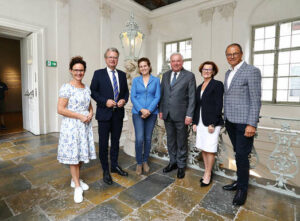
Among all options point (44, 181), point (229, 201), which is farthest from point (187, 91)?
point (44, 181)

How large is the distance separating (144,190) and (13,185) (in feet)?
5.31

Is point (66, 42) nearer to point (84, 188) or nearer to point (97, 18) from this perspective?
point (97, 18)

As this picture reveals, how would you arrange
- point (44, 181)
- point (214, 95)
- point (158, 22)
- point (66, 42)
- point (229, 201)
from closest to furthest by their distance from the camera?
1. point (229, 201)
2. point (214, 95)
3. point (44, 181)
4. point (66, 42)
5. point (158, 22)

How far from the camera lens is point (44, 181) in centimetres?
244

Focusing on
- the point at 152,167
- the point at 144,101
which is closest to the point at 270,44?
the point at 144,101

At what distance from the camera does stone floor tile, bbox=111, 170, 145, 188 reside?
240 centimetres

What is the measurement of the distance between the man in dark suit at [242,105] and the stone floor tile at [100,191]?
133 centimetres

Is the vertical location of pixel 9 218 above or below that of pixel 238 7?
below

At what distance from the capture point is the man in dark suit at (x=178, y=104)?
2.43 m

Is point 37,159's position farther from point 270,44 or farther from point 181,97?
point 270,44

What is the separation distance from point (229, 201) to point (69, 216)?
1631 mm

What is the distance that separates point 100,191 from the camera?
221 cm

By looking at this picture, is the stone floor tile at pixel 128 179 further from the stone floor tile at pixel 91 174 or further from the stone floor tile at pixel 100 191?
the stone floor tile at pixel 91 174

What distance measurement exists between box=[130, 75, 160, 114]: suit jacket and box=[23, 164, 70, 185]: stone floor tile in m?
1.36
